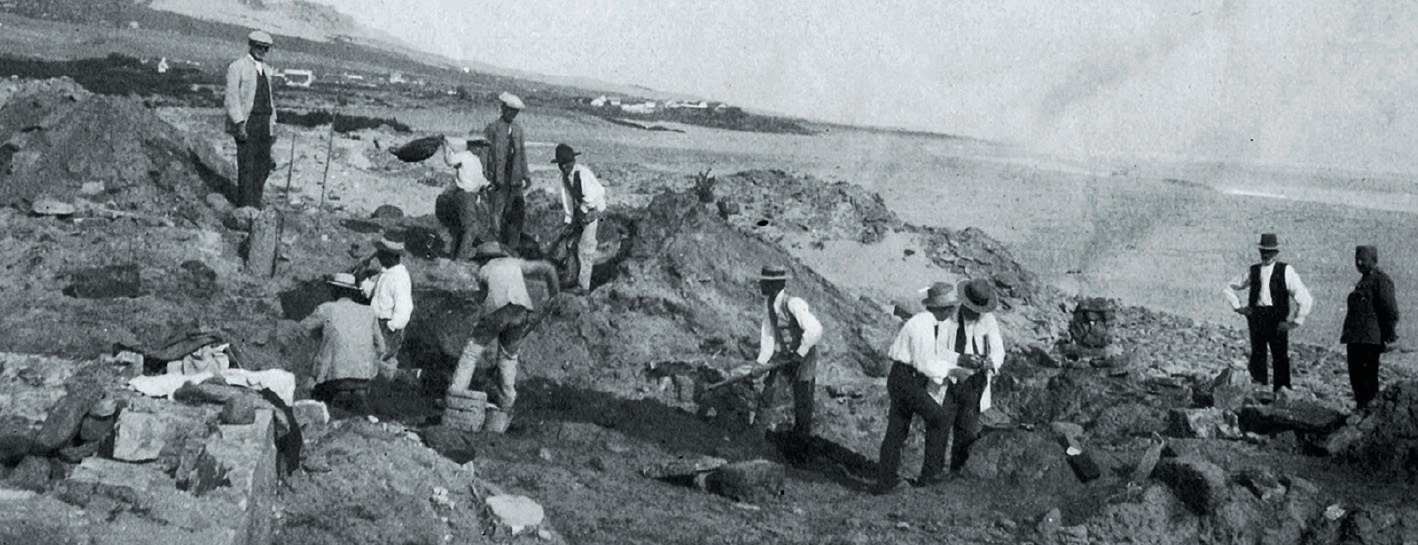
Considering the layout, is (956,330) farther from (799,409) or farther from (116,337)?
(116,337)

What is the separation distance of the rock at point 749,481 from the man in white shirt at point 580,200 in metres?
3.68

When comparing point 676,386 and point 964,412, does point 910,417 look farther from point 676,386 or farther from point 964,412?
point 676,386

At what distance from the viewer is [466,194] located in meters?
10.1

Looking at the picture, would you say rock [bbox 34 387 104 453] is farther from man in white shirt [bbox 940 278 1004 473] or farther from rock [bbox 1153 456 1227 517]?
rock [bbox 1153 456 1227 517]

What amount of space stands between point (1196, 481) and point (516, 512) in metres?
3.80

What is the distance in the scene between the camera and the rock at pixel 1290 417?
775 centimetres

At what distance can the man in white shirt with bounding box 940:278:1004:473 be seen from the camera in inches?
279

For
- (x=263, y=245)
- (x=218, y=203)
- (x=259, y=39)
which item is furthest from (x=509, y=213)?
(x=218, y=203)

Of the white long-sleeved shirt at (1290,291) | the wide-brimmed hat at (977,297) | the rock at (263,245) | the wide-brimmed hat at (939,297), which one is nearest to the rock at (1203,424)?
the white long-sleeved shirt at (1290,291)

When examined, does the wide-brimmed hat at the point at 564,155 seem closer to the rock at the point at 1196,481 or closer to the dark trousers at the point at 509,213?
the dark trousers at the point at 509,213

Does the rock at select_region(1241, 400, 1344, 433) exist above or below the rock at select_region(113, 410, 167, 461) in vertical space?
above

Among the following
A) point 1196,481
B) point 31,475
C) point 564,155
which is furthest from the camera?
point 564,155

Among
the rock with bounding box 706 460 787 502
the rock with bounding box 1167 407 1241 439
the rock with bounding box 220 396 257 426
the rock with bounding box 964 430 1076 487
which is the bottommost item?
the rock with bounding box 706 460 787 502

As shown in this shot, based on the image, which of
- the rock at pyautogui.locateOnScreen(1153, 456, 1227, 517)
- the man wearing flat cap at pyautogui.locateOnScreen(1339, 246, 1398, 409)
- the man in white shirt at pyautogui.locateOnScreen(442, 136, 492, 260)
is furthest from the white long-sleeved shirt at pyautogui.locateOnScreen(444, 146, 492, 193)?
the man wearing flat cap at pyautogui.locateOnScreen(1339, 246, 1398, 409)
